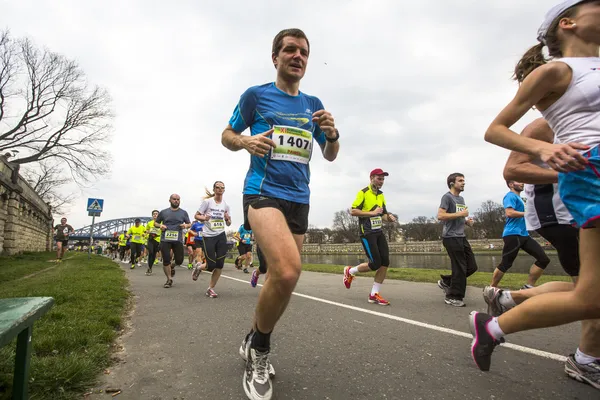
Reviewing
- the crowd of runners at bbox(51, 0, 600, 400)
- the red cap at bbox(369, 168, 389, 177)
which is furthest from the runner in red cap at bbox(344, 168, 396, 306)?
the crowd of runners at bbox(51, 0, 600, 400)

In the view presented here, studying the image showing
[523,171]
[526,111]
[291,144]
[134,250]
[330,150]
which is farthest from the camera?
[134,250]

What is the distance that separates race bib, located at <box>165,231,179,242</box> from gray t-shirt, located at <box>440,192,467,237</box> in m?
6.20

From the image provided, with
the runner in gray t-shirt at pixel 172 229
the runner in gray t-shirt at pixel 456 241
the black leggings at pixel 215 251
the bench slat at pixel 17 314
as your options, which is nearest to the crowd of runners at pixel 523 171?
the bench slat at pixel 17 314

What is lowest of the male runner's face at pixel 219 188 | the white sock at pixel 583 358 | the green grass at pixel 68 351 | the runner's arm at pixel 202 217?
the green grass at pixel 68 351

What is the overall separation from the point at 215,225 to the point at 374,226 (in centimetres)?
342

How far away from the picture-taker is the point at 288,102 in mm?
2777

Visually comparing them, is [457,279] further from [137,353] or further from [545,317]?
[137,353]

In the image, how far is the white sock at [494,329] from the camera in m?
1.98

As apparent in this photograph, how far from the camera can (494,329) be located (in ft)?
6.51

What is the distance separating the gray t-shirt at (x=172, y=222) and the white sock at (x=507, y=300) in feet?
24.4

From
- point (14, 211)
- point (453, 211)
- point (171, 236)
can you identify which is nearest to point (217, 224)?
point (171, 236)

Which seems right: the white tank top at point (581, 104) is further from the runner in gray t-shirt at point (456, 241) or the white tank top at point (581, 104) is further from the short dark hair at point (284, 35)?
the runner in gray t-shirt at point (456, 241)

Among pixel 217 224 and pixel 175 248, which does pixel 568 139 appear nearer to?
pixel 217 224

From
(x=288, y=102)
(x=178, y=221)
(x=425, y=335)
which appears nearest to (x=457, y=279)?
(x=425, y=335)
